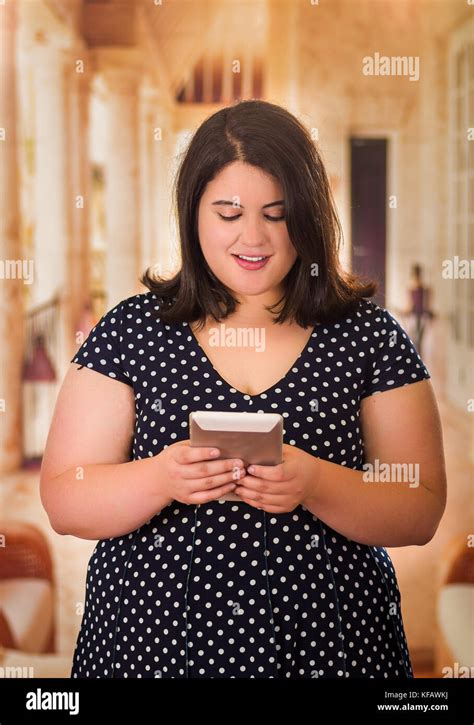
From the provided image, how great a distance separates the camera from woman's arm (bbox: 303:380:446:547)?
1196 mm

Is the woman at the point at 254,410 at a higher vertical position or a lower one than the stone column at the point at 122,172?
lower

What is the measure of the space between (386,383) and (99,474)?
1.39 feet

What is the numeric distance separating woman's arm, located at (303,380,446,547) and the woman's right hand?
0.49 ft

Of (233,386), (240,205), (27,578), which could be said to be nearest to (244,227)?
(240,205)

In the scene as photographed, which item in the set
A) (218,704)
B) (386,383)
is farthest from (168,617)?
(386,383)

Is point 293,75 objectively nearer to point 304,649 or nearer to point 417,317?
point 417,317

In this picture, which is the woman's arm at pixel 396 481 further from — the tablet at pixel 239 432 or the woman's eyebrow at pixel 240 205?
the woman's eyebrow at pixel 240 205

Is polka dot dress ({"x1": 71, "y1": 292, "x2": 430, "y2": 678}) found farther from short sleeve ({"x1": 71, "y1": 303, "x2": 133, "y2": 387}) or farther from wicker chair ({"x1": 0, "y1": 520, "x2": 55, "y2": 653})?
wicker chair ({"x1": 0, "y1": 520, "x2": 55, "y2": 653})

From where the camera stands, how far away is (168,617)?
120 cm

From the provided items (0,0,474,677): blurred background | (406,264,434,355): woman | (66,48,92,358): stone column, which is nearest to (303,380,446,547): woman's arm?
(0,0,474,677): blurred background

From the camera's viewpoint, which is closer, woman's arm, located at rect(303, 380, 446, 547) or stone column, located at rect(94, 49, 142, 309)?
woman's arm, located at rect(303, 380, 446, 547)

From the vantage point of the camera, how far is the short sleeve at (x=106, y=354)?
123 cm

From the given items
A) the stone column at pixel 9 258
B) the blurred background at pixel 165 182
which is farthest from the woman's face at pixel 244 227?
the stone column at pixel 9 258

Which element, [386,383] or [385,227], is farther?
[385,227]
